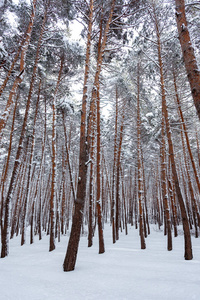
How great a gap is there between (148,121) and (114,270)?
10.9 meters

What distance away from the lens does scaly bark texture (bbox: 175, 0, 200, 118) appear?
294cm

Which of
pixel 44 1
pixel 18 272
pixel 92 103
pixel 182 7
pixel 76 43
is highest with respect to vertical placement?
pixel 44 1

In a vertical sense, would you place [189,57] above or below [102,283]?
above

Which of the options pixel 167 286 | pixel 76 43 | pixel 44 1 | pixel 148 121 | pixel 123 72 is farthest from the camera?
pixel 148 121

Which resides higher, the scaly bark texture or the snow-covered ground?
the scaly bark texture

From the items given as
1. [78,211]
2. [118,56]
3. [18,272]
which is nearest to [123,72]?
[118,56]

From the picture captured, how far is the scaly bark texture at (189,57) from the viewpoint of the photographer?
294cm

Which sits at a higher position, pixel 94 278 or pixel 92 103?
pixel 92 103

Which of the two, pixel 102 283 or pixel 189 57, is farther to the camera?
pixel 102 283

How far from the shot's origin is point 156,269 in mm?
4469

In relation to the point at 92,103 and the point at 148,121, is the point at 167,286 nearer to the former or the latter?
the point at 92,103

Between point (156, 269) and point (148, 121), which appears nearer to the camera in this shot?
point (156, 269)

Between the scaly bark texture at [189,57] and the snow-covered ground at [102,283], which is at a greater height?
the scaly bark texture at [189,57]

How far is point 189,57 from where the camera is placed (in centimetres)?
325
